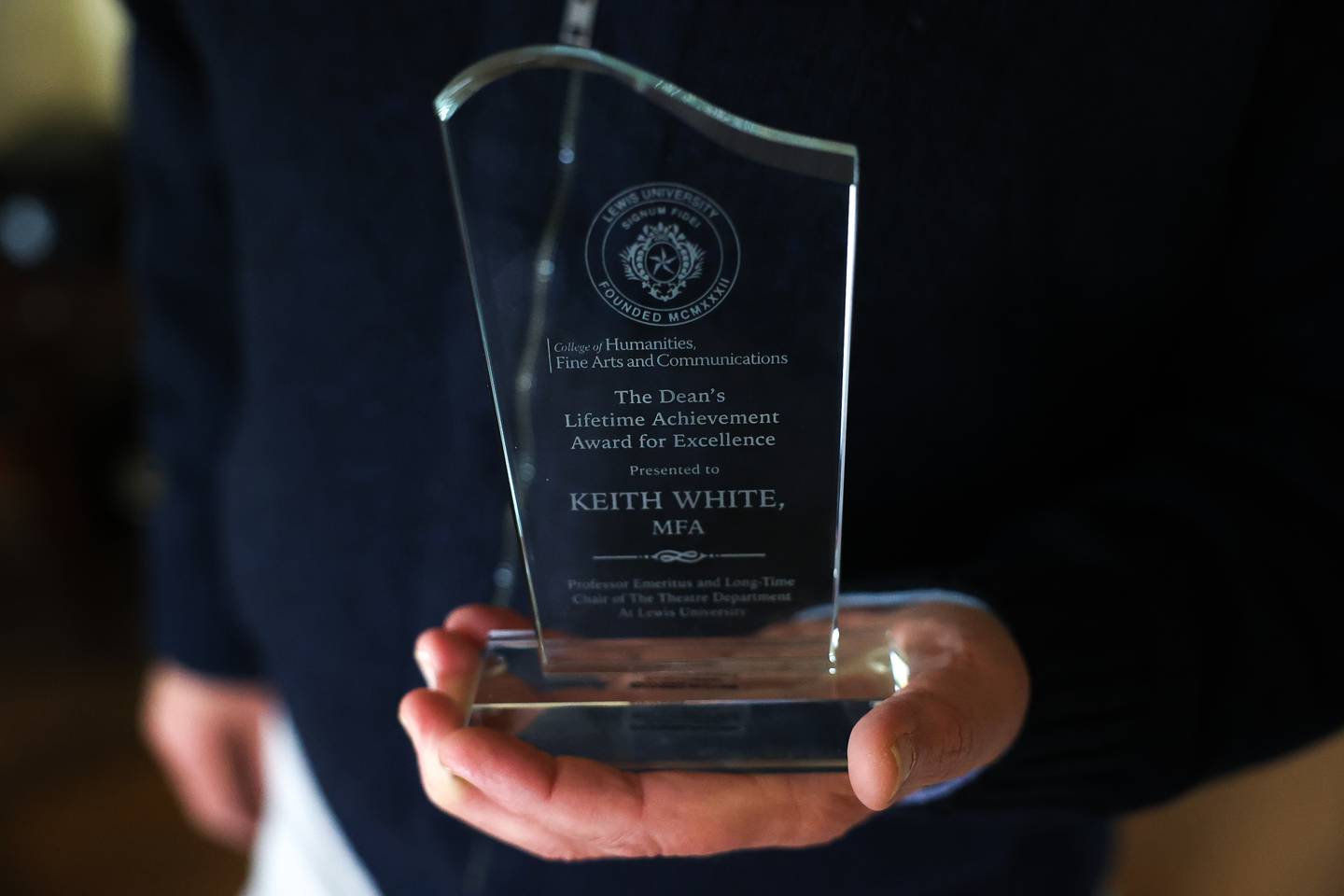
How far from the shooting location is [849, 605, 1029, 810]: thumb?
345 millimetres

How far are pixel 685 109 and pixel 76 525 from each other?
1.65 metres

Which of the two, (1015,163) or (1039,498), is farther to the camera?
(1039,498)

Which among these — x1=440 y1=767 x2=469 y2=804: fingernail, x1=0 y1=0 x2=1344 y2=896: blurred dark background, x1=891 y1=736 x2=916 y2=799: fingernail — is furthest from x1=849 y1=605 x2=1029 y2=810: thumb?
x1=0 y1=0 x2=1344 y2=896: blurred dark background

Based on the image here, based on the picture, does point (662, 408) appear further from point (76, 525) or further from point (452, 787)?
point (76, 525)

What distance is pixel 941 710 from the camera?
37 cm

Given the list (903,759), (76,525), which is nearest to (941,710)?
(903,759)

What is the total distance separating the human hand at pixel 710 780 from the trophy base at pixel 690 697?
0.09 ft

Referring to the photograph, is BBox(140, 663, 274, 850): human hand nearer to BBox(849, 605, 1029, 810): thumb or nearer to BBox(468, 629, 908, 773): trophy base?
BBox(468, 629, 908, 773): trophy base

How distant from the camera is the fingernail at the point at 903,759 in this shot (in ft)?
1.13

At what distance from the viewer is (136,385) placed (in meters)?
1.71

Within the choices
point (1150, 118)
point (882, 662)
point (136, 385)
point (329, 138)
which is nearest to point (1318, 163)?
point (1150, 118)

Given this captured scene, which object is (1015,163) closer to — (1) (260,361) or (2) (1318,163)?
(2) (1318,163)

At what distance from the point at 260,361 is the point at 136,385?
1242 mm

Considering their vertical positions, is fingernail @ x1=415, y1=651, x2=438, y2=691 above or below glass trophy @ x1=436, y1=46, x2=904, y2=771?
below
